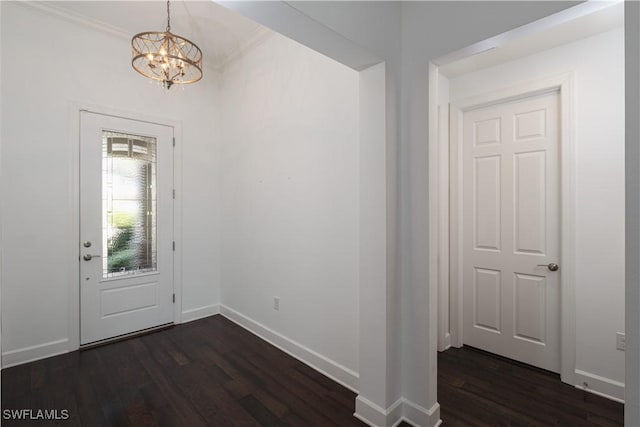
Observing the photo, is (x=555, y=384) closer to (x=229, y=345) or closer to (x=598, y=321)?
(x=598, y=321)

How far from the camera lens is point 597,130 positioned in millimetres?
2262

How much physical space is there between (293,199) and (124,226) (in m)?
1.85

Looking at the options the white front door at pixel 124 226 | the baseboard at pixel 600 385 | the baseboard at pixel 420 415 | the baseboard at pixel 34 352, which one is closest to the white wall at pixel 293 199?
the baseboard at pixel 420 415

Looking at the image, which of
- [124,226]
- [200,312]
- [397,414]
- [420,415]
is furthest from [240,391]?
[124,226]

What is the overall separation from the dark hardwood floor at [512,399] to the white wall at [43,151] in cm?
339

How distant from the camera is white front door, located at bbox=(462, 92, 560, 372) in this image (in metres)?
2.55

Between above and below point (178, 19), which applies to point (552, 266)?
below

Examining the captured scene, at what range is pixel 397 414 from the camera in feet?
6.37

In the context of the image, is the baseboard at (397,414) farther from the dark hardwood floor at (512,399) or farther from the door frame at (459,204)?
the door frame at (459,204)

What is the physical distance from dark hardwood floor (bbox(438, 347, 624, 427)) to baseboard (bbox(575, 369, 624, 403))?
5 centimetres

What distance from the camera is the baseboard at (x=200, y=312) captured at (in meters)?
3.62

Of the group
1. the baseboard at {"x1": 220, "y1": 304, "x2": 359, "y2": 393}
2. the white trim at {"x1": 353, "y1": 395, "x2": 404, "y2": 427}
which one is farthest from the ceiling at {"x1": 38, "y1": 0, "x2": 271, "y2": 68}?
the white trim at {"x1": 353, "y1": 395, "x2": 404, "y2": 427}

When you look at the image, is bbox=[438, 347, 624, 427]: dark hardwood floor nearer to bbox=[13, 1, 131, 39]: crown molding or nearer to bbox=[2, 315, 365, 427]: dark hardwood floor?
bbox=[2, 315, 365, 427]: dark hardwood floor

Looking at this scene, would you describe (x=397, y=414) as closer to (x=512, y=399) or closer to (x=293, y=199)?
(x=512, y=399)
